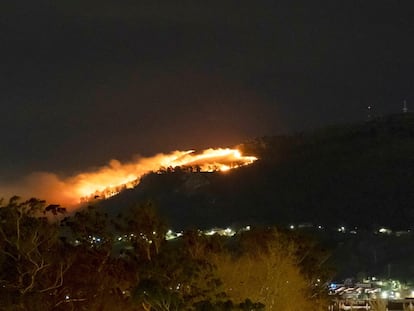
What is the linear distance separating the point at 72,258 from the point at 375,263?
5032cm

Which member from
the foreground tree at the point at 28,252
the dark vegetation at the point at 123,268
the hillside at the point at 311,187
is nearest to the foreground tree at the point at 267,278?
the dark vegetation at the point at 123,268

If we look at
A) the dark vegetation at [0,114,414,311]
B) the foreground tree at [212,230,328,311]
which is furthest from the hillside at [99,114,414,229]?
the foreground tree at [212,230,328,311]

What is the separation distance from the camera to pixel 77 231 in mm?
22062

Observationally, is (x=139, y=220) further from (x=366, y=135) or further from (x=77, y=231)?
(x=366, y=135)

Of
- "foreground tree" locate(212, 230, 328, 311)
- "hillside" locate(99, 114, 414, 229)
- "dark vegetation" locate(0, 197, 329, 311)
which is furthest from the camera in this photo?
"hillside" locate(99, 114, 414, 229)

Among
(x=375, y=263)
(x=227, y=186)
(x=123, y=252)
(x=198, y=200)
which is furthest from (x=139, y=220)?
(x=227, y=186)

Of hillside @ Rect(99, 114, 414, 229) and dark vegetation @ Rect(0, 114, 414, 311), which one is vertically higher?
hillside @ Rect(99, 114, 414, 229)

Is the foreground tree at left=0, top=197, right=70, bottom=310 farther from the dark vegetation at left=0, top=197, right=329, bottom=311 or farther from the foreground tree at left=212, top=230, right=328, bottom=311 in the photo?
the foreground tree at left=212, top=230, right=328, bottom=311

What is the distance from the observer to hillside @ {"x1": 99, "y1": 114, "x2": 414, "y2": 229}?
85.0 meters

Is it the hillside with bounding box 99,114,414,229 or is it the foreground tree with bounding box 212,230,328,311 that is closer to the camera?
the foreground tree with bounding box 212,230,328,311

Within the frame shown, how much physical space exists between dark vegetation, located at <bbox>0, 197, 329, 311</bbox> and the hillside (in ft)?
172

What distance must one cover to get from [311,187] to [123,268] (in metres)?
75.8

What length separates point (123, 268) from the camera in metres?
21.5

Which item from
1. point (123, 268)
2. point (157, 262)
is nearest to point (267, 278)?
point (123, 268)
